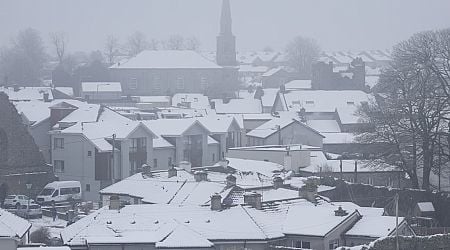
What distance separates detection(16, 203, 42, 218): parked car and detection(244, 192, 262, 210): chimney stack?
45.2 ft

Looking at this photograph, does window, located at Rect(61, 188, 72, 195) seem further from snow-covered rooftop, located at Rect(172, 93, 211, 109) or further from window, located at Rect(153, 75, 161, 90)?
window, located at Rect(153, 75, 161, 90)

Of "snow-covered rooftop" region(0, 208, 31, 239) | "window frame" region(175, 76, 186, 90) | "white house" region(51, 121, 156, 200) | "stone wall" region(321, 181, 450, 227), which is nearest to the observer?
"snow-covered rooftop" region(0, 208, 31, 239)

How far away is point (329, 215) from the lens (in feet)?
97.5

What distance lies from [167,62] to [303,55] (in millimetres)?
37253

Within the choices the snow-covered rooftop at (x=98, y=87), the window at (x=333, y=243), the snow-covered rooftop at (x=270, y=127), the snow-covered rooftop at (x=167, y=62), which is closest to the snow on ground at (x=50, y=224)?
the window at (x=333, y=243)

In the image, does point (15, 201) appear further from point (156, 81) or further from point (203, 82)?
point (203, 82)

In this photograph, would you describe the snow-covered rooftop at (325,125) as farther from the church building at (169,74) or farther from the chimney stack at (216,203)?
the chimney stack at (216,203)

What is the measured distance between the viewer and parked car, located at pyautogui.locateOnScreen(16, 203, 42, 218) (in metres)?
41.3

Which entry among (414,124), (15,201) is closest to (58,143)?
(15,201)

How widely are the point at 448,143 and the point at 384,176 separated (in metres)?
4.13

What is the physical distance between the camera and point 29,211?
136 feet

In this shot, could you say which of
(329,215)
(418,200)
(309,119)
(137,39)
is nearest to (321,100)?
(309,119)

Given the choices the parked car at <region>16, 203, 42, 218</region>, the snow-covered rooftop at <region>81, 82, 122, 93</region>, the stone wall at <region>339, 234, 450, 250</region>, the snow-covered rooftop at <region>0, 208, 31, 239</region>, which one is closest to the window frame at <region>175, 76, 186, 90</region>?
the snow-covered rooftop at <region>81, 82, 122, 93</region>

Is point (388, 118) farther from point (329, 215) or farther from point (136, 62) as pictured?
point (136, 62)
